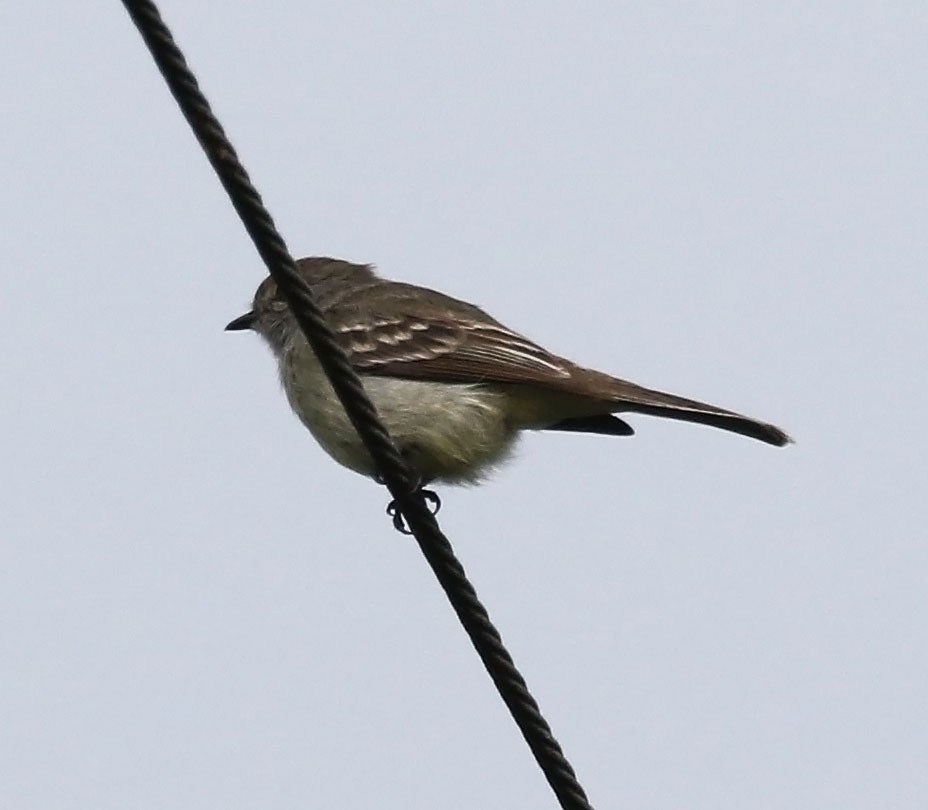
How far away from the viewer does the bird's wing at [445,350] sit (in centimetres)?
827

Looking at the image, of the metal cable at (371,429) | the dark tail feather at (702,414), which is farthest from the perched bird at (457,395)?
the metal cable at (371,429)

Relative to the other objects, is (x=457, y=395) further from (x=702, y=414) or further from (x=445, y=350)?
(x=702, y=414)

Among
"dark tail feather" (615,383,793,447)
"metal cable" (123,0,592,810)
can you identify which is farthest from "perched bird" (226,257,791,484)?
"metal cable" (123,0,592,810)

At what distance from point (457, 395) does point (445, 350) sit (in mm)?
331

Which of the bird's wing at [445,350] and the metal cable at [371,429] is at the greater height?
the bird's wing at [445,350]

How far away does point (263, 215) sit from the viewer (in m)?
4.80

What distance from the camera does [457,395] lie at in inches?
324

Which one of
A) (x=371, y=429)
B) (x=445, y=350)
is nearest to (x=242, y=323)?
(x=445, y=350)

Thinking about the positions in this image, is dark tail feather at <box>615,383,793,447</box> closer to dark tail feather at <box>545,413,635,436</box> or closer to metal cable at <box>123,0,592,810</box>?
dark tail feather at <box>545,413,635,436</box>

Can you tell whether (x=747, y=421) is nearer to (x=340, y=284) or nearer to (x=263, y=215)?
(x=340, y=284)

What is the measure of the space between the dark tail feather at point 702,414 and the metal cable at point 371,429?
6.59ft

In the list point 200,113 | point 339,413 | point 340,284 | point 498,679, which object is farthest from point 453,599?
point 340,284

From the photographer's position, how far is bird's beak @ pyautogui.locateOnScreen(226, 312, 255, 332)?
10203 millimetres

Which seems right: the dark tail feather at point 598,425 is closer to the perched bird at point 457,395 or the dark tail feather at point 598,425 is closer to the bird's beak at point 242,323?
the perched bird at point 457,395
